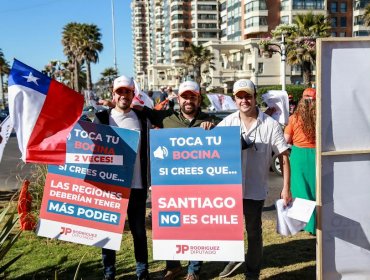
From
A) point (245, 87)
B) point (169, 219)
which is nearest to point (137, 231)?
point (169, 219)

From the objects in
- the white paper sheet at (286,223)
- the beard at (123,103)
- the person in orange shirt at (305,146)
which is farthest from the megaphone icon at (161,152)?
the person in orange shirt at (305,146)

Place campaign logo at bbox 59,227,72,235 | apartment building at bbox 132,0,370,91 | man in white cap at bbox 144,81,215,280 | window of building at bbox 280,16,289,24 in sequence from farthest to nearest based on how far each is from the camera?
window of building at bbox 280,16,289,24 < apartment building at bbox 132,0,370,91 < campaign logo at bbox 59,227,72,235 < man in white cap at bbox 144,81,215,280

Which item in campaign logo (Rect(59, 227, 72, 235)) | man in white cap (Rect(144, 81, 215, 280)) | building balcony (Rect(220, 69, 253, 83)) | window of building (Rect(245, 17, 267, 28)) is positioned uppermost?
window of building (Rect(245, 17, 267, 28))

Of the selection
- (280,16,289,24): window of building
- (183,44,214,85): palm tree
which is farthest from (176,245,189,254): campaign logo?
(280,16,289,24): window of building

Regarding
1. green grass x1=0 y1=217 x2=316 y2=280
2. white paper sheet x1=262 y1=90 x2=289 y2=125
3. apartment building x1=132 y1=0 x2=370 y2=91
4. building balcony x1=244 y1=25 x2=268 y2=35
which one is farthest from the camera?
building balcony x1=244 y1=25 x2=268 y2=35

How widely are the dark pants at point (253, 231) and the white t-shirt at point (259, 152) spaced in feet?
0.26

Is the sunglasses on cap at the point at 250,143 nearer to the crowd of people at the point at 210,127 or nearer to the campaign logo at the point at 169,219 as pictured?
the crowd of people at the point at 210,127

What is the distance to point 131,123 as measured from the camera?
417 cm

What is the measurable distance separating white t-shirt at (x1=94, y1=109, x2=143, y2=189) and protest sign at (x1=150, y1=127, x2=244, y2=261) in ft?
1.10

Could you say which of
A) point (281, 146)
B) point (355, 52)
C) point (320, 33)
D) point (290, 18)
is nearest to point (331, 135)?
point (281, 146)

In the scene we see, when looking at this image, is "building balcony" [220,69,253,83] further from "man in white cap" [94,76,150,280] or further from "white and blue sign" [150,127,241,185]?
"white and blue sign" [150,127,241,185]

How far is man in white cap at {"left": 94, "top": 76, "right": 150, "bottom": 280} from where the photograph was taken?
4.12 metres

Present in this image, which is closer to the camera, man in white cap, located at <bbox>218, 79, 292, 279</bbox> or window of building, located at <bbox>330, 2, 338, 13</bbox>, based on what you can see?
man in white cap, located at <bbox>218, 79, 292, 279</bbox>

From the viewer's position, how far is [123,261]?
5.03 m
